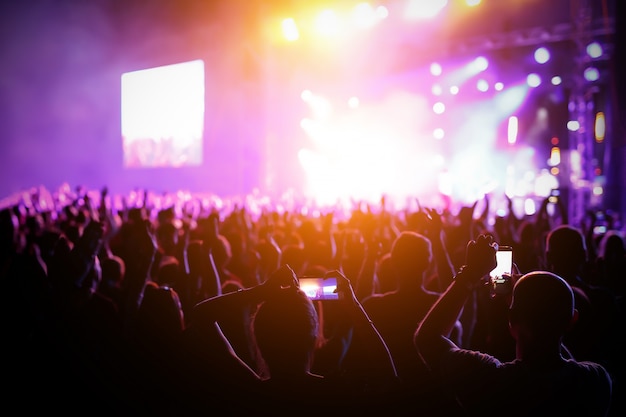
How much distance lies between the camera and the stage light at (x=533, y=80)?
57.1ft

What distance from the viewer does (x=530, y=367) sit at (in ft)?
4.97

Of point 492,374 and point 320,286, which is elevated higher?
point 320,286

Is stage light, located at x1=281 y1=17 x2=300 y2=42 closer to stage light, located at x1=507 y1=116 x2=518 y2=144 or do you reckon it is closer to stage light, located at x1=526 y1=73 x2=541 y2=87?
stage light, located at x1=526 y1=73 x2=541 y2=87

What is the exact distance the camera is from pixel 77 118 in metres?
16.1

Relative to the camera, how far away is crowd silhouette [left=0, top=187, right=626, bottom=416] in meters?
1.53

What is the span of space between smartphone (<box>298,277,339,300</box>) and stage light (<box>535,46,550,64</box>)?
15926mm

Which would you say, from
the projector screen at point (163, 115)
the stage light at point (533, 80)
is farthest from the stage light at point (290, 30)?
the stage light at point (533, 80)

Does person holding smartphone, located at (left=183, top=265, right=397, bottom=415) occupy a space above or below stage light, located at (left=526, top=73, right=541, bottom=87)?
below

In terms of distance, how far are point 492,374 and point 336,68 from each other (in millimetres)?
17551

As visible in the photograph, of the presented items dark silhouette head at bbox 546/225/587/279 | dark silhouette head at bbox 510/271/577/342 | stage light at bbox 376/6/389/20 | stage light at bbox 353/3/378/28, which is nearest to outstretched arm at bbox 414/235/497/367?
dark silhouette head at bbox 510/271/577/342

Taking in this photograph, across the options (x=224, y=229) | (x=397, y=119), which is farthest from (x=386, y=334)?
(x=397, y=119)

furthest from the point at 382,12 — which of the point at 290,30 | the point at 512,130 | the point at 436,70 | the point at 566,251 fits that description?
the point at 566,251

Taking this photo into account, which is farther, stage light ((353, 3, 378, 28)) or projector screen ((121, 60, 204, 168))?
projector screen ((121, 60, 204, 168))

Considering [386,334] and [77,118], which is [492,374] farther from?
[77,118]
